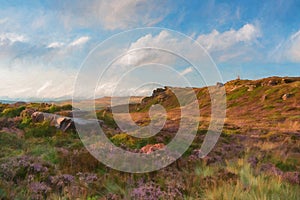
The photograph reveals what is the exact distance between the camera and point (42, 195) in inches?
237

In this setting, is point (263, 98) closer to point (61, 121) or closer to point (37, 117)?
point (37, 117)

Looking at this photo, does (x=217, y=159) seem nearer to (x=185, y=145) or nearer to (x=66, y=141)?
(x=185, y=145)

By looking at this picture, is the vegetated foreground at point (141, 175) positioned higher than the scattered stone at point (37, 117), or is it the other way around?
the scattered stone at point (37, 117)

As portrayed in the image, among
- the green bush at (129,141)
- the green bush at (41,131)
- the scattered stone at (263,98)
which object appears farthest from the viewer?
the scattered stone at (263,98)

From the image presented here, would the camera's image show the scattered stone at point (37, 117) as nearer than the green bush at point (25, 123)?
No

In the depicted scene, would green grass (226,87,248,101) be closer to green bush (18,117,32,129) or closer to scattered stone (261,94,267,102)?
scattered stone (261,94,267,102)

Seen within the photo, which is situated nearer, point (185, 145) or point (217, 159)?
point (217, 159)

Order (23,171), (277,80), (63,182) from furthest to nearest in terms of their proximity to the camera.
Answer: (277,80), (23,171), (63,182)

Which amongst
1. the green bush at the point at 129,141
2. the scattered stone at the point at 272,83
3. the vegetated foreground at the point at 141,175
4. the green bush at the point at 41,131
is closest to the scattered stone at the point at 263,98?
the scattered stone at the point at 272,83

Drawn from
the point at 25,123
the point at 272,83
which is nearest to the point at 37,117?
the point at 25,123

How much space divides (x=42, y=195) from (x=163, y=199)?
256 cm

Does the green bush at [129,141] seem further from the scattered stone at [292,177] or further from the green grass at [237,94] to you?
the green grass at [237,94]

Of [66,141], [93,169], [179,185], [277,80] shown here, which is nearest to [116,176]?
[93,169]

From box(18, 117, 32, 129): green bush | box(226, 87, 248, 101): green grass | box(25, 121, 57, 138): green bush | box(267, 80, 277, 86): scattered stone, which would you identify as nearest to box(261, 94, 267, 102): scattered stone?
box(226, 87, 248, 101): green grass
